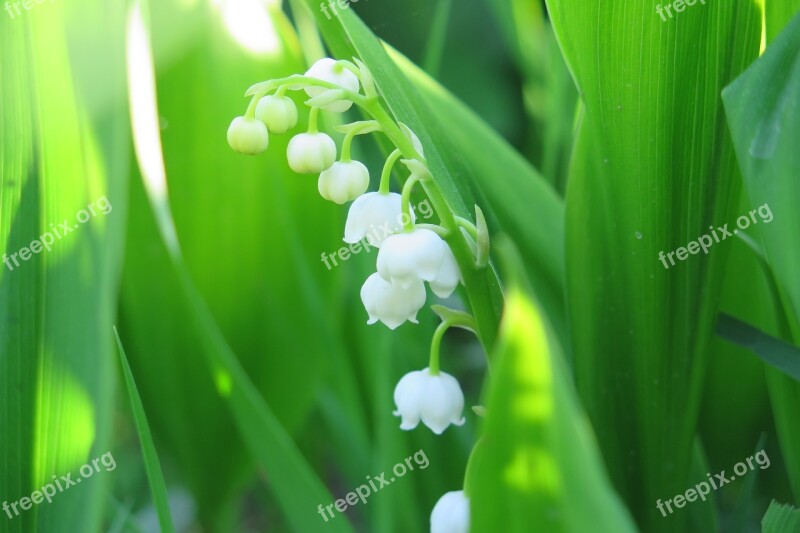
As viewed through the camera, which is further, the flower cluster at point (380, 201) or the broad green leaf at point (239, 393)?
the broad green leaf at point (239, 393)

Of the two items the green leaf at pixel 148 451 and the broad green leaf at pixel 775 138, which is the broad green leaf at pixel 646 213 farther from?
the green leaf at pixel 148 451

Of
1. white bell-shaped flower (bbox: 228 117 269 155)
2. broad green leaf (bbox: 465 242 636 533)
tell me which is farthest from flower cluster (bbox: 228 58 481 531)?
broad green leaf (bbox: 465 242 636 533)

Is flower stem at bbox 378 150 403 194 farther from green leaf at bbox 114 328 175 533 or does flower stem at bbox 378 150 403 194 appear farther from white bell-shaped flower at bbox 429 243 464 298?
green leaf at bbox 114 328 175 533

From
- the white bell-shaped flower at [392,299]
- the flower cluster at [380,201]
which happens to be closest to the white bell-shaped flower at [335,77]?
the flower cluster at [380,201]

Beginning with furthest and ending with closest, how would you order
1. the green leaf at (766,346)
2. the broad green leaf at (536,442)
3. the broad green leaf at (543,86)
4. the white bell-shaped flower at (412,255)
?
the broad green leaf at (543,86)
the green leaf at (766,346)
the white bell-shaped flower at (412,255)
the broad green leaf at (536,442)

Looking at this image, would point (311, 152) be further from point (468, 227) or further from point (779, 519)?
point (779, 519)

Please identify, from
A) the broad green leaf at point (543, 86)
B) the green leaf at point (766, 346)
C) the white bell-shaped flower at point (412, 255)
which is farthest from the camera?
the broad green leaf at point (543, 86)

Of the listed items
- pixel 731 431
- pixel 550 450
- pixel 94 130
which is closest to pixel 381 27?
pixel 94 130

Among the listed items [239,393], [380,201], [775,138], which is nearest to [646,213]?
[775,138]
